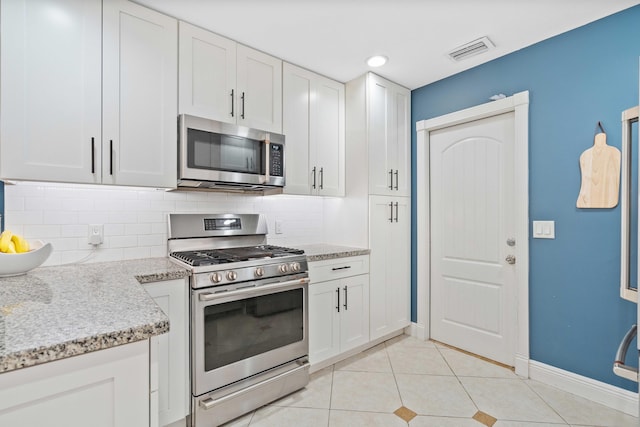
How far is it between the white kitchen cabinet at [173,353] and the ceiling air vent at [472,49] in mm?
2530

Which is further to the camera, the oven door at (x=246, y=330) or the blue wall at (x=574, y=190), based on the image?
the blue wall at (x=574, y=190)

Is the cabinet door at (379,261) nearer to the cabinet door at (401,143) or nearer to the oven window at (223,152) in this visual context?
the cabinet door at (401,143)

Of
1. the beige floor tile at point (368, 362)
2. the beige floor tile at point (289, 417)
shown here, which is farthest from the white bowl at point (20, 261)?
the beige floor tile at point (368, 362)

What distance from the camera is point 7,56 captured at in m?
1.53

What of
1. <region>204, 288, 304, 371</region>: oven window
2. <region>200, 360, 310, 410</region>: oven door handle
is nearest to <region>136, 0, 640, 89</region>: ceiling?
<region>204, 288, 304, 371</region>: oven window

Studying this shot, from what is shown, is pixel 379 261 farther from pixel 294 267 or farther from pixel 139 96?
pixel 139 96

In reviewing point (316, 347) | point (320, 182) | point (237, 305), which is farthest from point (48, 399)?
point (320, 182)

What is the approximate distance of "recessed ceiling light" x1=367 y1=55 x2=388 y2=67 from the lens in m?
2.54

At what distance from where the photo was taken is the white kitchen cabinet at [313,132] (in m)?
2.63

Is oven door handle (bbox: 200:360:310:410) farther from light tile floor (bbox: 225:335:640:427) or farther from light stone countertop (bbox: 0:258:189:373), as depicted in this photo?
light stone countertop (bbox: 0:258:189:373)

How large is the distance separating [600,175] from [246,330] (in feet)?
7.94

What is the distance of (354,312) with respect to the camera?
8.80ft

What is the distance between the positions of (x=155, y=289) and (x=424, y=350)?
2.30 meters

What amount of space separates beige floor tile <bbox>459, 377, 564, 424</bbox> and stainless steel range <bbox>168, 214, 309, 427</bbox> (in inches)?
45.9
